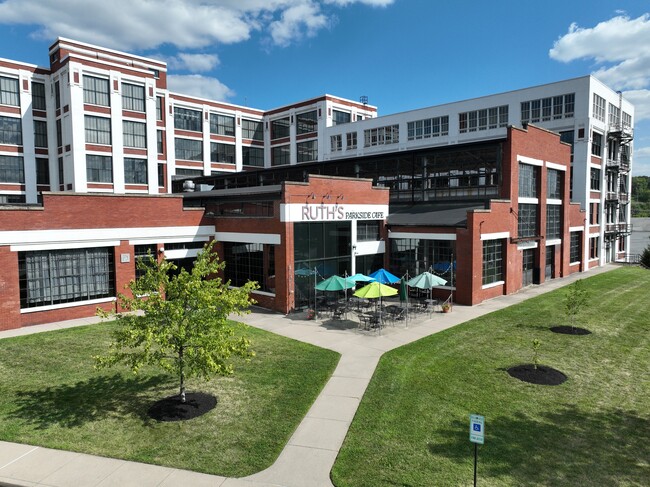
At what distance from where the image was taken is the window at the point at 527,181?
106ft

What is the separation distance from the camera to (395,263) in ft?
100

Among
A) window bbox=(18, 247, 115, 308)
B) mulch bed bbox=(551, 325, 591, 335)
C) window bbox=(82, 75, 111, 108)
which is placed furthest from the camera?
window bbox=(82, 75, 111, 108)

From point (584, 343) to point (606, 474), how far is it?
11.1 m

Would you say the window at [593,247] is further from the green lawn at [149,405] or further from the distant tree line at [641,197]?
the distant tree line at [641,197]

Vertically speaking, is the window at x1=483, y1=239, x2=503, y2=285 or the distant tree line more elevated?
the distant tree line

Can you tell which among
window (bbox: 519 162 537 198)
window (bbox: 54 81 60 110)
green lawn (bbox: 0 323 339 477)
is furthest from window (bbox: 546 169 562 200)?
window (bbox: 54 81 60 110)

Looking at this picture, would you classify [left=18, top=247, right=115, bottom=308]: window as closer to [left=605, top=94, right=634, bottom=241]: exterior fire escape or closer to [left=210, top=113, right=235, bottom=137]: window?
[left=210, top=113, right=235, bottom=137]: window

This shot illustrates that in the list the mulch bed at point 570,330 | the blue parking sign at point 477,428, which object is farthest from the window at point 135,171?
the blue parking sign at point 477,428

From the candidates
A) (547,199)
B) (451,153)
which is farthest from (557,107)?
(451,153)

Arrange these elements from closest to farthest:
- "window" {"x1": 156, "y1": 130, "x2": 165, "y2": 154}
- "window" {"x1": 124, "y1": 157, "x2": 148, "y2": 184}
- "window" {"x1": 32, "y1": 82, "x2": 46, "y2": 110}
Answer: "window" {"x1": 32, "y1": 82, "x2": 46, "y2": 110}
"window" {"x1": 124, "y1": 157, "x2": 148, "y2": 184}
"window" {"x1": 156, "y1": 130, "x2": 165, "y2": 154}

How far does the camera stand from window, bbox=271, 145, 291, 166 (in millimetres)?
71375

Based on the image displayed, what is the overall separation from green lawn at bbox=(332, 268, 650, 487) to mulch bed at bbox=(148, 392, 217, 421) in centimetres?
442

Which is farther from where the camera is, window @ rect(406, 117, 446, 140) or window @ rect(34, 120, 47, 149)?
window @ rect(406, 117, 446, 140)

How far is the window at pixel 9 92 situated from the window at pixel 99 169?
36.0 ft
